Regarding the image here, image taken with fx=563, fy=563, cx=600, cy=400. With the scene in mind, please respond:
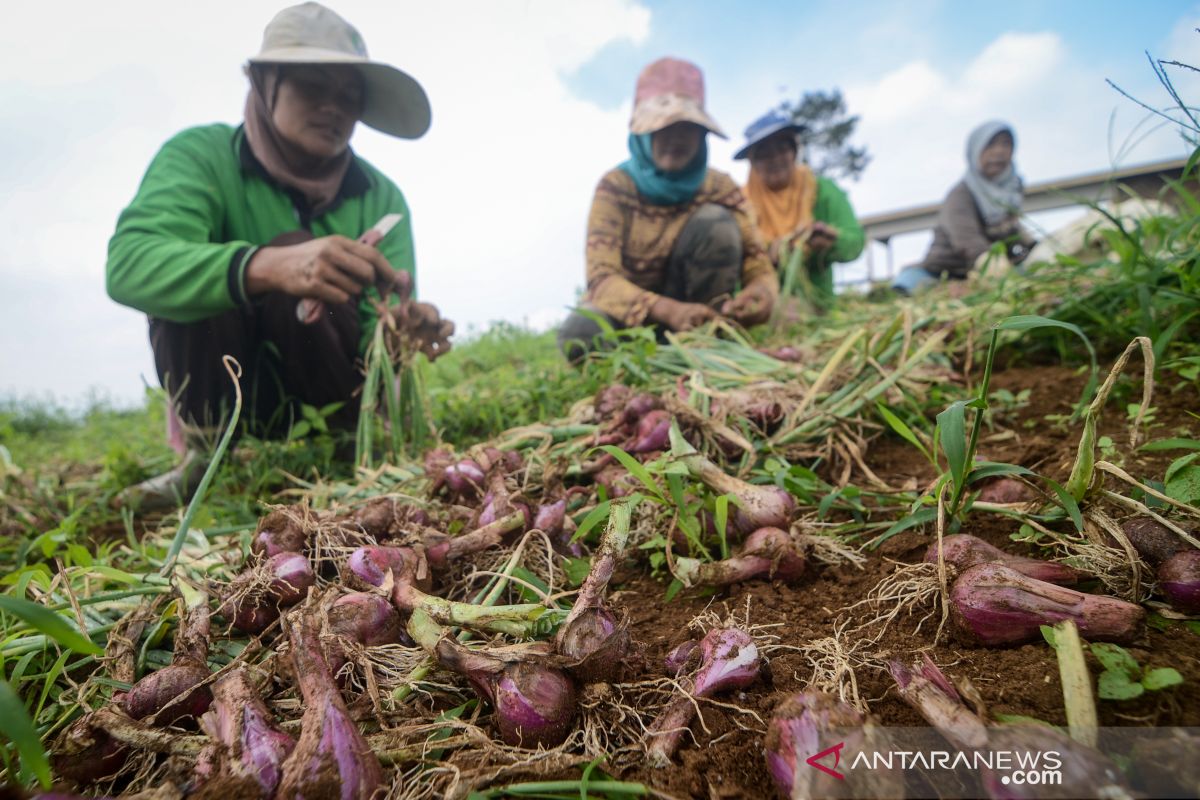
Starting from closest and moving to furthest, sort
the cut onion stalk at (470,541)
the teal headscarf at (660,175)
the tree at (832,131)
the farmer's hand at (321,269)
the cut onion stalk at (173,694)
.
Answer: the cut onion stalk at (173,694)
the cut onion stalk at (470,541)
the farmer's hand at (321,269)
the teal headscarf at (660,175)
the tree at (832,131)

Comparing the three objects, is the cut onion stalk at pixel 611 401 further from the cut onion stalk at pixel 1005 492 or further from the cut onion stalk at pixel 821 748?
the cut onion stalk at pixel 821 748

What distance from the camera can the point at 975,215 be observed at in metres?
5.40

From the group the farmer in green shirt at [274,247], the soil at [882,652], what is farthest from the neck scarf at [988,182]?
the farmer in green shirt at [274,247]

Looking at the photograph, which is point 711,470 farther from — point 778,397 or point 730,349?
point 730,349

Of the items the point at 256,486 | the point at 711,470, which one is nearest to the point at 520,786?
the point at 711,470

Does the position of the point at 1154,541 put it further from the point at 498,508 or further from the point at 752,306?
the point at 752,306

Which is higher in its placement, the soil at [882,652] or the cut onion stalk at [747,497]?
the cut onion stalk at [747,497]

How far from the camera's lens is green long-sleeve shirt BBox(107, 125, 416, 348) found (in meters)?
1.80

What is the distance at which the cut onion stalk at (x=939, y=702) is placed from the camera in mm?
507

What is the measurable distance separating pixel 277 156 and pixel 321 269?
2.64ft

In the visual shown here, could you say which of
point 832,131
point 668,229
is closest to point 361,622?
point 668,229

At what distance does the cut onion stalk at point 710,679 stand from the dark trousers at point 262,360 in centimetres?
173

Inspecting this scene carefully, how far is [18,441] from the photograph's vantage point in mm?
4352

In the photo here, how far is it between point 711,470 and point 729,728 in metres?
0.45
